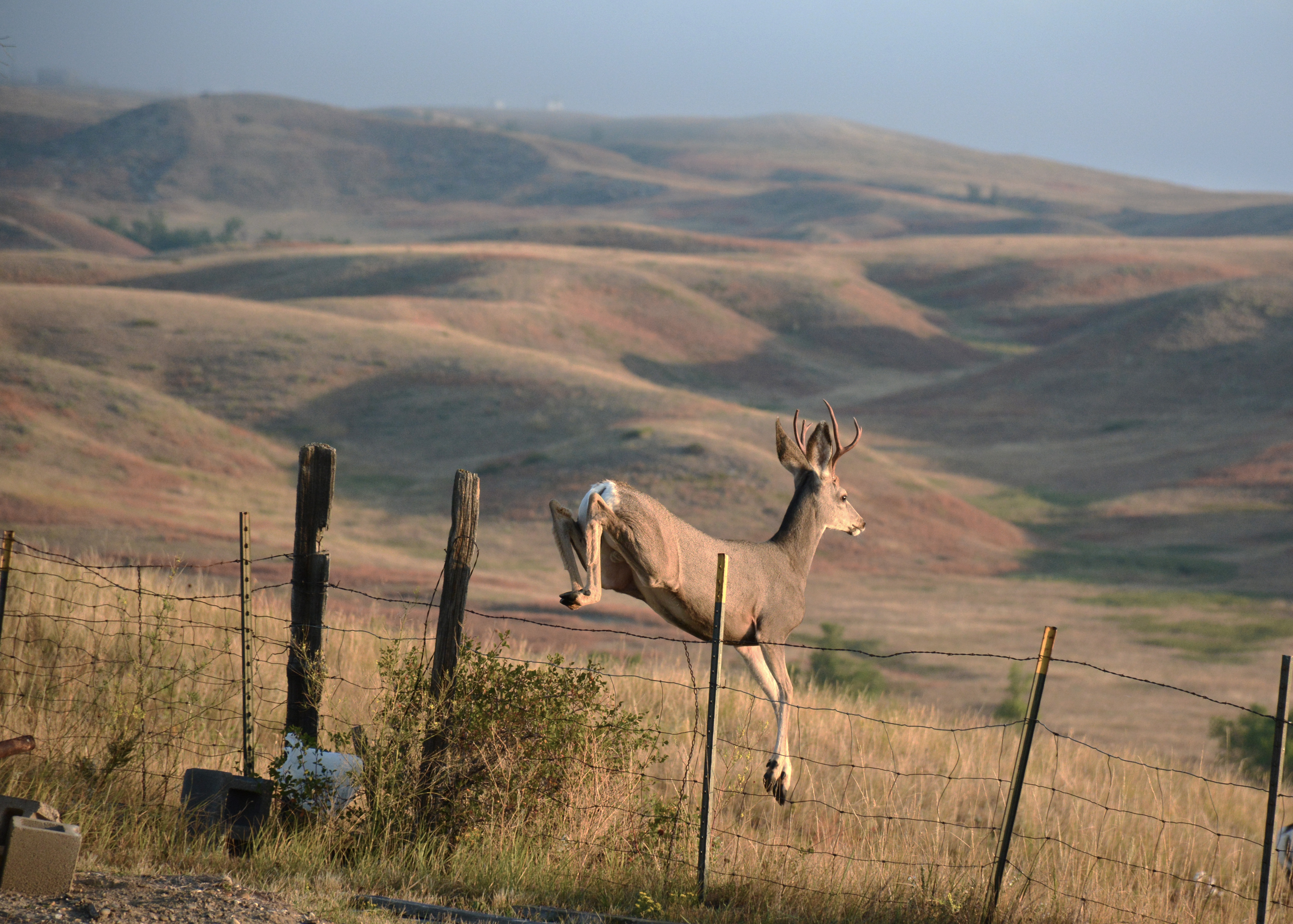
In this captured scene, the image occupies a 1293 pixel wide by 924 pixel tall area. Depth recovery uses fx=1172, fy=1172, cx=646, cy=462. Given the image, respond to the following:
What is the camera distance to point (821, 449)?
609 cm

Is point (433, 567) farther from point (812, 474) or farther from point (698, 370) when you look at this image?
point (698, 370)

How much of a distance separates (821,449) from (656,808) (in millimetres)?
2507

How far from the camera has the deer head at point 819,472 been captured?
6.04 m

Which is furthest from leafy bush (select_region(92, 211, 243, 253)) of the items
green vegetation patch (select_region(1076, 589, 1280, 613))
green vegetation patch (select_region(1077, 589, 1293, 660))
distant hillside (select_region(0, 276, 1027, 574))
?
green vegetation patch (select_region(1077, 589, 1293, 660))

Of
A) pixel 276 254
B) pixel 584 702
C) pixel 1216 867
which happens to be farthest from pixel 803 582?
pixel 276 254

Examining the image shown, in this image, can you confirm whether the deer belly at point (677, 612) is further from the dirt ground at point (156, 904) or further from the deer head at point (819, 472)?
the dirt ground at point (156, 904)

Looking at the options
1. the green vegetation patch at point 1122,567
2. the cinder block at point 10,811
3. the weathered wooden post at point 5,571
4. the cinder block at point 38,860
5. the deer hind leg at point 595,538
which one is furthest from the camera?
the green vegetation patch at point 1122,567

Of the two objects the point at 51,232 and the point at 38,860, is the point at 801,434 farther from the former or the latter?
the point at 51,232

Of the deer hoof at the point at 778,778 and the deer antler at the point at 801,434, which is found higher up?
the deer antler at the point at 801,434

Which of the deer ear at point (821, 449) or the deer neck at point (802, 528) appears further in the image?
the deer neck at point (802, 528)

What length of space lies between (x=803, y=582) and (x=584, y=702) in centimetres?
175

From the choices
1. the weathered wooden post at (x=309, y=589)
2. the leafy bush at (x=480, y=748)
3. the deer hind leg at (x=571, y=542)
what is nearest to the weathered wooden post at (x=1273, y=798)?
the leafy bush at (x=480, y=748)

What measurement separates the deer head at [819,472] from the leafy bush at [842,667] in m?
11.6

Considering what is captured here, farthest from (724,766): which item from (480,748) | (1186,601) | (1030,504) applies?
(1030,504)
